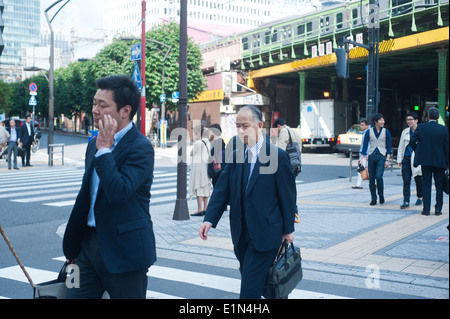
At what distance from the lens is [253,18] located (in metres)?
141

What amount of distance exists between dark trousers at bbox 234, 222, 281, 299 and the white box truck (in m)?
27.9

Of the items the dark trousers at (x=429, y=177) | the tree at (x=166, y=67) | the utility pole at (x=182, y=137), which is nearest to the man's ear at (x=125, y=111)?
the utility pole at (x=182, y=137)

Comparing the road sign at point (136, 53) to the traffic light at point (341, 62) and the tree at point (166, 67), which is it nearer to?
the traffic light at point (341, 62)

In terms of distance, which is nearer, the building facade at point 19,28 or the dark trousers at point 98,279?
the dark trousers at point 98,279

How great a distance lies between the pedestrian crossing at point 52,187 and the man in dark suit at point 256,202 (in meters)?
7.90

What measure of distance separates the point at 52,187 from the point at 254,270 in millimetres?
12143

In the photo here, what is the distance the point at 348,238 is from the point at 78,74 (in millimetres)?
53857

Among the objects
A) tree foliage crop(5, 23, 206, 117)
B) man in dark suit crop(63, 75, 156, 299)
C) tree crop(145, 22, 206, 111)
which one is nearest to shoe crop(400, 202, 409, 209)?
man in dark suit crop(63, 75, 156, 299)

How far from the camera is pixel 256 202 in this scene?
3627 millimetres

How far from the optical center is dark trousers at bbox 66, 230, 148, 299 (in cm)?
275

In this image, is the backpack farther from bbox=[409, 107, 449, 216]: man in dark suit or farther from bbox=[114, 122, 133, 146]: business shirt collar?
bbox=[114, 122, 133, 146]: business shirt collar

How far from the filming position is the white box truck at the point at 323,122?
3100cm

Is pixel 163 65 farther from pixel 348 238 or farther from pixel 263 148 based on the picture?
pixel 263 148

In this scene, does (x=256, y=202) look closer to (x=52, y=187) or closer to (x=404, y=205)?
(x=404, y=205)
